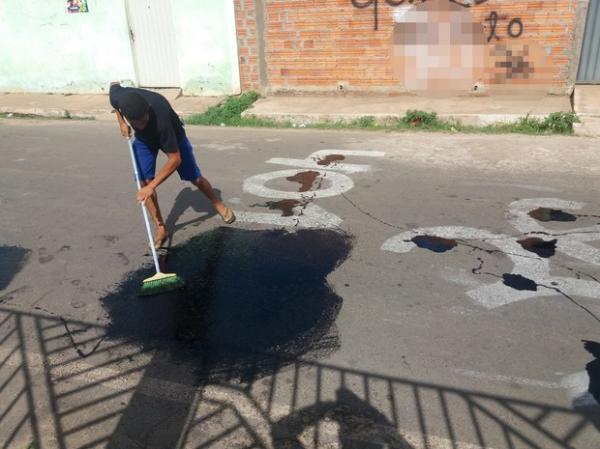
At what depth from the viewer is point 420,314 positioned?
3.92 m

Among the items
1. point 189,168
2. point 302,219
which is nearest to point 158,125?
point 189,168

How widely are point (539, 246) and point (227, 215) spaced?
3.18 metres

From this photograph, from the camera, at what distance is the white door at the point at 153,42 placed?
38.2 ft

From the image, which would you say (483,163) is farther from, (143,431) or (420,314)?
(143,431)

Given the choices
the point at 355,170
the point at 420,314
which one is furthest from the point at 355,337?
the point at 355,170

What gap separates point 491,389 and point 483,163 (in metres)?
4.58

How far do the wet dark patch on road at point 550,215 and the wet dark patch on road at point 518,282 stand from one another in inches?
51.2

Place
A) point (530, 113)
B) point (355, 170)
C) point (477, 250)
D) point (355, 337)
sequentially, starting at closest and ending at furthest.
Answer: point (355, 337) → point (477, 250) → point (355, 170) → point (530, 113)

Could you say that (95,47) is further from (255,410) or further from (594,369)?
(594,369)

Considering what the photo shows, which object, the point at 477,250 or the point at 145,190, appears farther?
the point at 477,250

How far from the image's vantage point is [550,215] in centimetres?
540

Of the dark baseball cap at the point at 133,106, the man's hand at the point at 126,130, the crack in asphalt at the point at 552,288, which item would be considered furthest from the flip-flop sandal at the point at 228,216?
the crack in asphalt at the point at 552,288

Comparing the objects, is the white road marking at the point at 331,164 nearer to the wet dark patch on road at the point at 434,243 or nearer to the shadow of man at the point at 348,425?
the wet dark patch on road at the point at 434,243

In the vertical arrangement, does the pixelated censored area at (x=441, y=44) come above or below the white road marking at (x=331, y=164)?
above
